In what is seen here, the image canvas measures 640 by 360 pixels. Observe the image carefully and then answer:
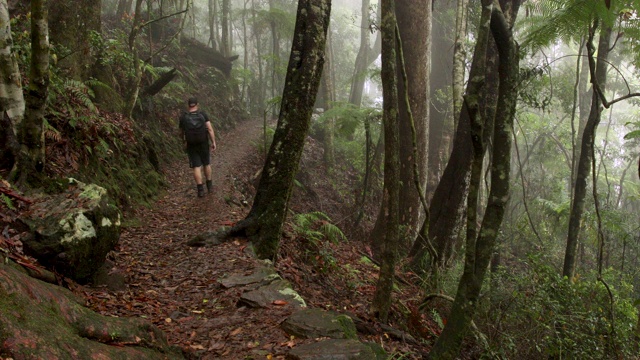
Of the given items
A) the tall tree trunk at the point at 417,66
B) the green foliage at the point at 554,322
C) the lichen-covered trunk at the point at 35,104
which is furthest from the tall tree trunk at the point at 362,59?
the lichen-covered trunk at the point at 35,104

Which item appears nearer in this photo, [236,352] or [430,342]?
[236,352]

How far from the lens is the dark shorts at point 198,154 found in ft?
29.8

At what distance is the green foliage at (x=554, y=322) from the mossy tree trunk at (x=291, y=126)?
343 cm

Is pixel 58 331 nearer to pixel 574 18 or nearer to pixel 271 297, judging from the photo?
pixel 271 297

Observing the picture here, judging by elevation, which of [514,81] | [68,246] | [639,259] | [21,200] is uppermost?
[514,81]

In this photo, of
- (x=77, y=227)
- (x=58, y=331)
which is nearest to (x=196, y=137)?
(x=77, y=227)

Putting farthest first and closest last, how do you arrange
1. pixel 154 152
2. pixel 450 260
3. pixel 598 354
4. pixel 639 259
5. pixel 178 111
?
pixel 178 111 → pixel 639 259 → pixel 154 152 → pixel 450 260 → pixel 598 354

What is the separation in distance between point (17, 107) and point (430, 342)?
5.78 meters

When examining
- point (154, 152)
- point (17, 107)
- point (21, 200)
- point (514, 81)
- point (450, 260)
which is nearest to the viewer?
point (514, 81)

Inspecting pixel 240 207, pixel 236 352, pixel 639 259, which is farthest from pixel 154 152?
pixel 639 259

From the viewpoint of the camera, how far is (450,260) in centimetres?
877

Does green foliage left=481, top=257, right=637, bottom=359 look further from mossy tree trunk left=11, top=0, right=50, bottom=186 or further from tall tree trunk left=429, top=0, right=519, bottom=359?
mossy tree trunk left=11, top=0, right=50, bottom=186

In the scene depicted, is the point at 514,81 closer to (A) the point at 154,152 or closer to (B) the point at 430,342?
(B) the point at 430,342

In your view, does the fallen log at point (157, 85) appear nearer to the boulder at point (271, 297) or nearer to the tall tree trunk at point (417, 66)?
the tall tree trunk at point (417, 66)
